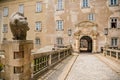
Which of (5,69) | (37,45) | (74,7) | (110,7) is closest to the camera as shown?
(5,69)

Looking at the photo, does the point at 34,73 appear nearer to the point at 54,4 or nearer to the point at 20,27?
the point at 20,27

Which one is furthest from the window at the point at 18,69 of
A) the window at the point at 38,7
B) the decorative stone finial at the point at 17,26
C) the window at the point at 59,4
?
the window at the point at 38,7

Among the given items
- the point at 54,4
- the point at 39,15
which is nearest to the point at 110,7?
the point at 54,4

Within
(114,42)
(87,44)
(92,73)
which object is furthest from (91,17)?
(92,73)

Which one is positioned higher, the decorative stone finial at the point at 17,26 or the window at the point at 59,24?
the window at the point at 59,24

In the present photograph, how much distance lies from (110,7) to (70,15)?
6.01 m

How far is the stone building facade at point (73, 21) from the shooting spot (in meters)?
25.1

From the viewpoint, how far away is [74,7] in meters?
27.0

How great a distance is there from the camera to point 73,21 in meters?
26.7

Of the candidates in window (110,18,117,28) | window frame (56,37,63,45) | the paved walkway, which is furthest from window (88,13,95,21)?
the paved walkway

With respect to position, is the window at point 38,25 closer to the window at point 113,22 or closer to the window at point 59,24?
the window at point 59,24

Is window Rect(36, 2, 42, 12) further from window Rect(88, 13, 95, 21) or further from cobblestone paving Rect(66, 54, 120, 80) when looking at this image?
cobblestone paving Rect(66, 54, 120, 80)

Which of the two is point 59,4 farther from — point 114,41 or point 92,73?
point 92,73

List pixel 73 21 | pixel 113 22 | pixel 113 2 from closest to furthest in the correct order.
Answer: pixel 113 22
pixel 113 2
pixel 73 21
